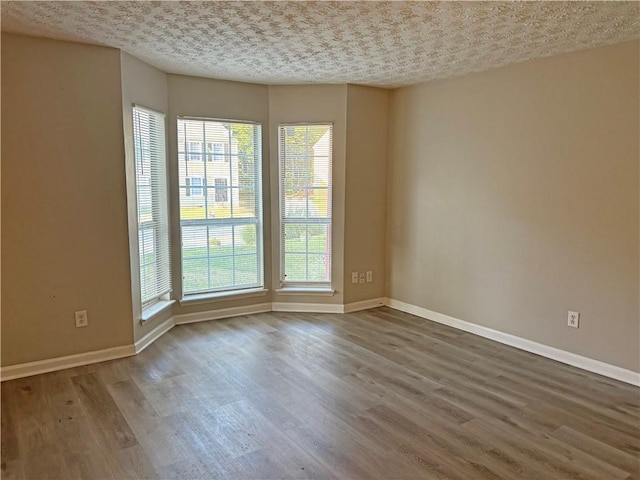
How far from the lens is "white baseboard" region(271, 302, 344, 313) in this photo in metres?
4.73

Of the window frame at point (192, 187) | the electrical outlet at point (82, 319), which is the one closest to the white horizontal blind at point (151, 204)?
the window frame at point (192, 187)

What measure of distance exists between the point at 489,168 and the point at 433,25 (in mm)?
1537

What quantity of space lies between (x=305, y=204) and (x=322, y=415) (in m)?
2.46

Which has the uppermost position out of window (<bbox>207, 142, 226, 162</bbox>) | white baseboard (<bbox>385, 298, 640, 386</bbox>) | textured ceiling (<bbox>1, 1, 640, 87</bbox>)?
textured ceiling (<bbox>1, 1, 640, 87</bbox>)

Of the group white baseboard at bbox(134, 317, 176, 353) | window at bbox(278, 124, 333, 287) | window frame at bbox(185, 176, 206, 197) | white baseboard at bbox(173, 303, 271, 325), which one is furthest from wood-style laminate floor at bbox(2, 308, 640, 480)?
window frame at bbox(185, 176, 206, 197)

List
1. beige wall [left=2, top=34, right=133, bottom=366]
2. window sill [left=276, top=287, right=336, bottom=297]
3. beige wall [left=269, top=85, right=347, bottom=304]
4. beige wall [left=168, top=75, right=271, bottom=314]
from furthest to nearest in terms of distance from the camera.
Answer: window sill [left=276, top=287, right=336, bottom=297]
beige wall [left=269, top=85, right=347, bottom=304]
beige wall [left=168, top=75, right=271, bottom=314]
beige wall [left=2, top=34, right=133, bottom=366]

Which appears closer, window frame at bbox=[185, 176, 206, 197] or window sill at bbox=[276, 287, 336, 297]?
window frame at bbox=[185, 176, 206, 197]

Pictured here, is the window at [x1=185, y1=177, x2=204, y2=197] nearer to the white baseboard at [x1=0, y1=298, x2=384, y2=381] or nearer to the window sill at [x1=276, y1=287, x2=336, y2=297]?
the white baseboard at [x1=0, y1=298, x2=384, y2=381]

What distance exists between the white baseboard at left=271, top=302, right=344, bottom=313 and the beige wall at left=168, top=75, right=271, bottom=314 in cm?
33

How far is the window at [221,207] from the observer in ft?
14.0

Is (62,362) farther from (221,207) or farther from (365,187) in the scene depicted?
(365,187)

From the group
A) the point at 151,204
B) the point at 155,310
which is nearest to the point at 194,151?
the point at 151,204

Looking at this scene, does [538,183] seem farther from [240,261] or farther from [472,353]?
[240,261]

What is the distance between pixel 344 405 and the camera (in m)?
2.76
